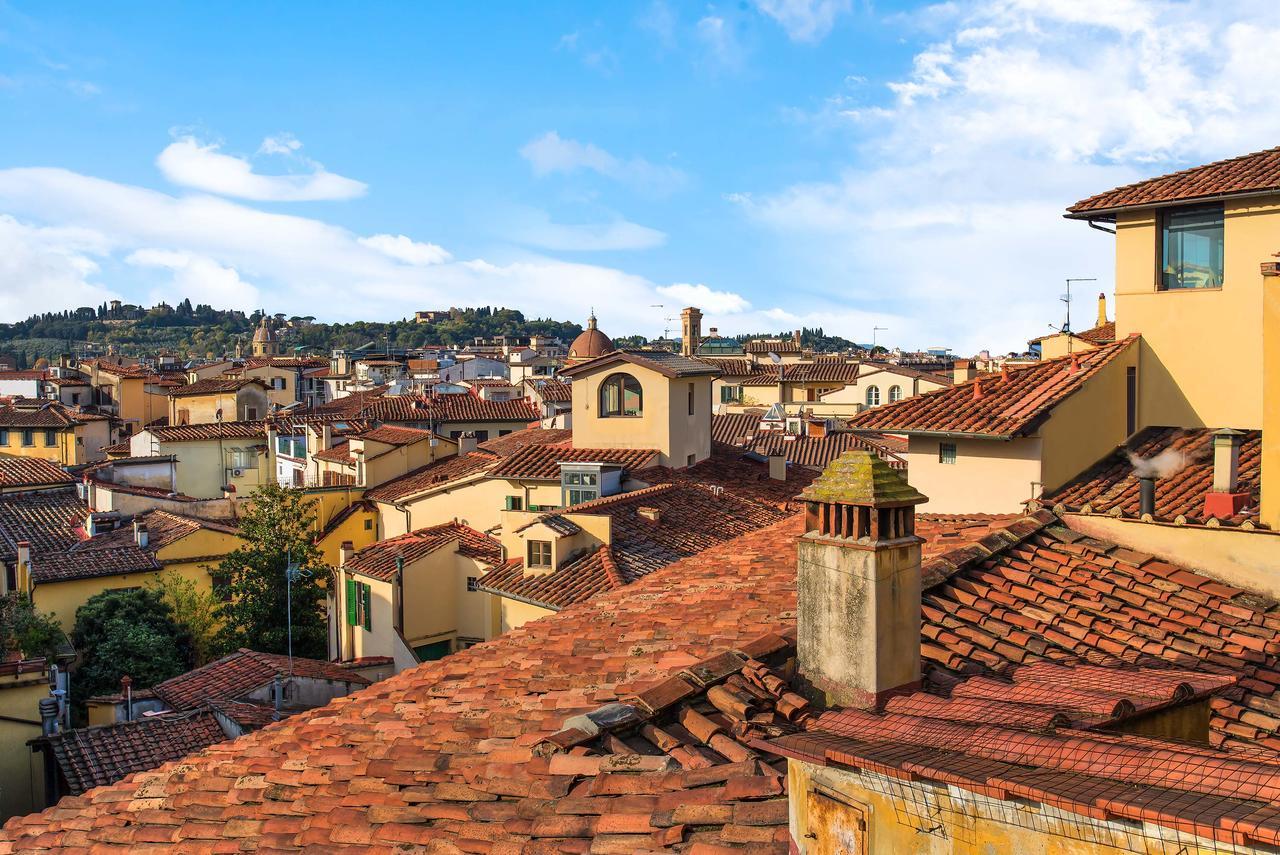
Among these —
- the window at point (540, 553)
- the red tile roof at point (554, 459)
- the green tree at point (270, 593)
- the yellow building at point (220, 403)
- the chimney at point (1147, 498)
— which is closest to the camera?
the chimney at point (1147, 498)

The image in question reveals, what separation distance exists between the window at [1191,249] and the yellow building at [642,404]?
15.5 meters

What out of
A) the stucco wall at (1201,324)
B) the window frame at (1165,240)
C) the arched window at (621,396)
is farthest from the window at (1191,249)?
the arched window at (621,396)

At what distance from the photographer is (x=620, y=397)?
95.5 ft

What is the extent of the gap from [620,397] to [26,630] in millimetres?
14591

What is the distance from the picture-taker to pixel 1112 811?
3793 mm

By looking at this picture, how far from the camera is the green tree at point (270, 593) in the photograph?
2889 centimetres

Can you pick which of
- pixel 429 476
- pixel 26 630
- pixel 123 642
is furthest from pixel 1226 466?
pixel 429 476

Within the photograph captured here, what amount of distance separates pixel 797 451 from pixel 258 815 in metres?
30.0

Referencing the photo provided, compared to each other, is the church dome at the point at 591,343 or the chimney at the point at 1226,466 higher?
the church dome at the point at 591,343

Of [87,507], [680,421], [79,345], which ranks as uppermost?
[79,345]

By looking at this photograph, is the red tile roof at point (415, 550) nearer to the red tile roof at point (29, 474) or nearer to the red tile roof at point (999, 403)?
the red tile roof at point (999, 403)

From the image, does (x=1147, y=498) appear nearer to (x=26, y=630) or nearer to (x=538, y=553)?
(x=538, y=553)

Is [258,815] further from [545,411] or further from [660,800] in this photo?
[545,411]

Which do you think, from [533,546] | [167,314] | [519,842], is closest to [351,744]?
[519,842]
